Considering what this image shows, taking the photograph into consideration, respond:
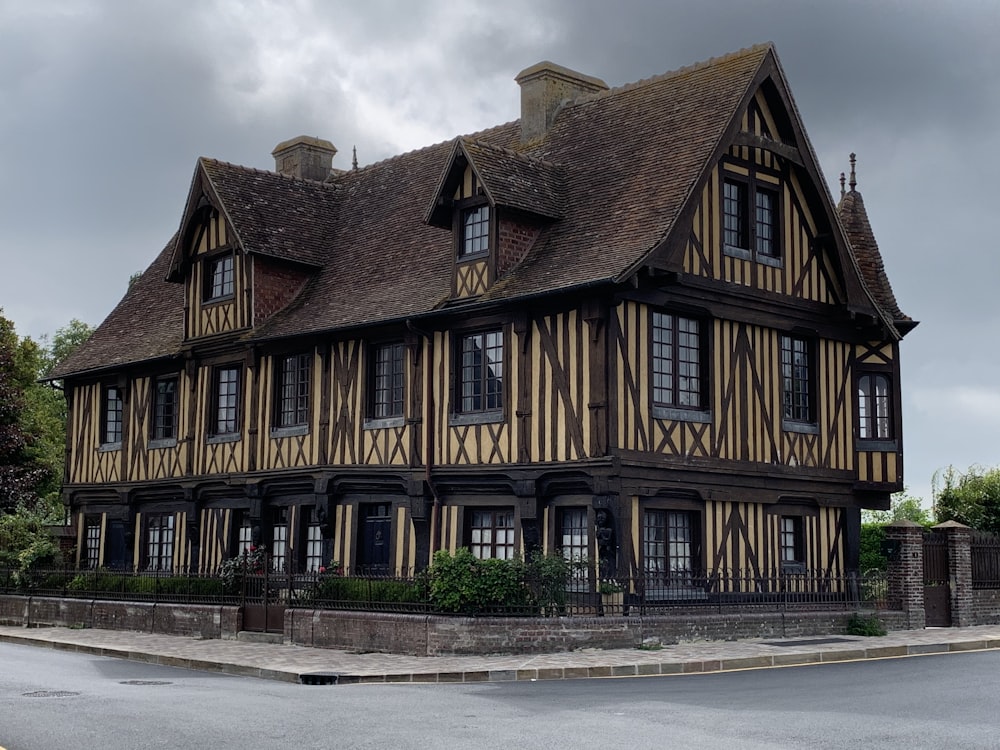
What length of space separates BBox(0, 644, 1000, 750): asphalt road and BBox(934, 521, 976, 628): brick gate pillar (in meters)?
6.91

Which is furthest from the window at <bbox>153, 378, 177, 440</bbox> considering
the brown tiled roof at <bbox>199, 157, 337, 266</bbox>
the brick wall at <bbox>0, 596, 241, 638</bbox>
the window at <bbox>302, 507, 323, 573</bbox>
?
the window at <bbox>302, 507, 323, 573</bbox>

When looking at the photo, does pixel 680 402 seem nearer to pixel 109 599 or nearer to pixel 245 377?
pixel 245 377

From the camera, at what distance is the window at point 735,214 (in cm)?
2227

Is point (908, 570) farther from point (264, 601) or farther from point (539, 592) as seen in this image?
point (264, 601)

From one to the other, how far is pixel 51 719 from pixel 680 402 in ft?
41.1

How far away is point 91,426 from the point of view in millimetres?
30812

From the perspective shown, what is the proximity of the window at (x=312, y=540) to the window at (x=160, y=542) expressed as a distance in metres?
4.51

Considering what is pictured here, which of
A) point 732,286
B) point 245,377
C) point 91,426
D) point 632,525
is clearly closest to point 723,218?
point 732,286

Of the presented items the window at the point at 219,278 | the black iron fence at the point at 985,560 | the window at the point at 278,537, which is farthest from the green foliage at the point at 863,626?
the window at the point at 219,278

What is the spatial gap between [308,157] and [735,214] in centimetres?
1322

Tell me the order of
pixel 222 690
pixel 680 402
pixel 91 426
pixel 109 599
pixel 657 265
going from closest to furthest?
pixel 222 690 → pixel 657 265 → pixel 680 402 → pixel 109 599 → pixel 91 426

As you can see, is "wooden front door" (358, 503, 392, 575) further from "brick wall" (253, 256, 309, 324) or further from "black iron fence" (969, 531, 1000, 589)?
"black iron fence" (969, 531, 1000, 589)

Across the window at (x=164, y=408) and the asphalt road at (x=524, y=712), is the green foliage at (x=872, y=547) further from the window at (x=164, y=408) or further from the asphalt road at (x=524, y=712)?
the window at (x=164, y=408)

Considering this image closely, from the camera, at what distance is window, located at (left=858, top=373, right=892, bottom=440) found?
2439 cm
